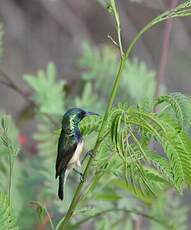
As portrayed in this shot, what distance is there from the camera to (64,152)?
1.57 meters

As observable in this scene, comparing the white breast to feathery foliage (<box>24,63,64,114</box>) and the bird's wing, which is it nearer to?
the bird's wing

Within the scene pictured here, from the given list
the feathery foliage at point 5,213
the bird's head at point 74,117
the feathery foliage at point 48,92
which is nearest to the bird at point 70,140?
the bird's head at point 74,117

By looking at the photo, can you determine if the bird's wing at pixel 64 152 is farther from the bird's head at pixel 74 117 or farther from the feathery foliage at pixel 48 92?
the feathery foliage at pixel 48 92

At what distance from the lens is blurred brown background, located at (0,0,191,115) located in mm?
6285

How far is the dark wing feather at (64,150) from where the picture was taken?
1552 millimetres

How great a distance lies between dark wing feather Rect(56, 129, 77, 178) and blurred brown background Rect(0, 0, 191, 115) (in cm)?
438

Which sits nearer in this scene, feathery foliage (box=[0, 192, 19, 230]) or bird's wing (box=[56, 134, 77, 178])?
feathery foliage (box=[0, 192, 19, 230])

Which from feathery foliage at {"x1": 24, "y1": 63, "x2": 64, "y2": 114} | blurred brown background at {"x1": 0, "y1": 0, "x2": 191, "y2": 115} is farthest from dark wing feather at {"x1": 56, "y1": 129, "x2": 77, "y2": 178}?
blurred brown background at {"x1": 0, "y1": 0, "x2": 191, "y2": 115}

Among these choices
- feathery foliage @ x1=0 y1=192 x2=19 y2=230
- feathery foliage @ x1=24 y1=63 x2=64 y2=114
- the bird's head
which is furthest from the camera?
feathery foliage @ x1=24 y1=63 x2=64 y2=114

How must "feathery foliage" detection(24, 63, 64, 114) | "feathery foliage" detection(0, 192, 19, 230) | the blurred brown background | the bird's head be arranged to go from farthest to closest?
1. the blurred brown background
2. "feathery foliage" detection(24, 63, 64, 114)
3. the bird's head
4. "feathery foliage" detection(0, 192, 19, 230)

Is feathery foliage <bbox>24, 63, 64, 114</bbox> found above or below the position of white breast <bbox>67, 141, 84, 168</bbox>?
above

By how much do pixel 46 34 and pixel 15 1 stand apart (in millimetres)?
757

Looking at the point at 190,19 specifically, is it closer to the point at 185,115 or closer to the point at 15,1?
the point at 15,1

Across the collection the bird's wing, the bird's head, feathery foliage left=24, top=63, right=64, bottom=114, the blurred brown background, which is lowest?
the bird's wing
